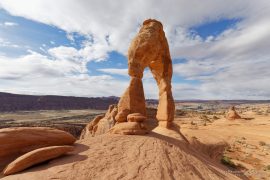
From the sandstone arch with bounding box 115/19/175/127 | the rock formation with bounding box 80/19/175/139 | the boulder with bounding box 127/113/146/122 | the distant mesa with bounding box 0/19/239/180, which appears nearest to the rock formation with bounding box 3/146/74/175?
the distant mesa with bounding box 0/19/239/180

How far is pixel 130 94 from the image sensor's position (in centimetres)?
1359

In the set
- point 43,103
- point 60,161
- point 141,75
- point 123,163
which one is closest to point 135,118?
point 141,75

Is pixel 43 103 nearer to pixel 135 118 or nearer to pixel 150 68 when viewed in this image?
pixel 150 68

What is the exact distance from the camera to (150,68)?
17703 mm

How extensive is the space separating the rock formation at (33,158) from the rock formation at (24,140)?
3.50 ft

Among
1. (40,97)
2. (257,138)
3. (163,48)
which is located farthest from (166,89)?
(40,97)

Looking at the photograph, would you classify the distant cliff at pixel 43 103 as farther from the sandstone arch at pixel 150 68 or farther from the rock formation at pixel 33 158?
the rock formation at pixel 33 158

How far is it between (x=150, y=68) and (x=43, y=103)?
11145 cm

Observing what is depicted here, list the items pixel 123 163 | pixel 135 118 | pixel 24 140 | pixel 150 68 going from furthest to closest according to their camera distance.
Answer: pixel 150 68, pixel 135 118, pixel 24 140, pixel 123 163

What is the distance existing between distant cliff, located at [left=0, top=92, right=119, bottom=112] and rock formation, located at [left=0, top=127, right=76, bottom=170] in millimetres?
A: 109154

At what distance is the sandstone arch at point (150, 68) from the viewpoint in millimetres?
13602

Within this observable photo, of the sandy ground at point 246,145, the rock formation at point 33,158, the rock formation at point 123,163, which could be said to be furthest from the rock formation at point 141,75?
the rock formation at point 33,158

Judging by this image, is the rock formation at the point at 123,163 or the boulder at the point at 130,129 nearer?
the rock formation at the point at 123,163

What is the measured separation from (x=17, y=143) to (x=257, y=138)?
952 inches
